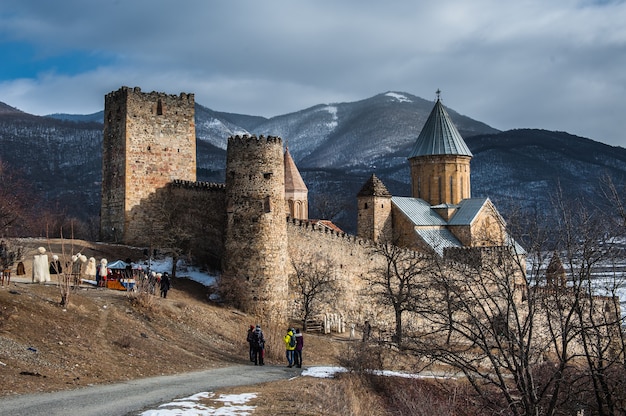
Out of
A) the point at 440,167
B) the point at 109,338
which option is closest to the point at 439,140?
the point at 440,167

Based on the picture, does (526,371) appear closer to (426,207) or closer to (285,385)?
(285,385)

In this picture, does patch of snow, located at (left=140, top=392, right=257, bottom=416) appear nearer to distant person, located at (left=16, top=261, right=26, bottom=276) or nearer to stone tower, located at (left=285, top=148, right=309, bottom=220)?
distant person, located at (left=16, top=261, right=26, bottom=276)

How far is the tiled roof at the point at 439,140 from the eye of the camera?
1860 inches

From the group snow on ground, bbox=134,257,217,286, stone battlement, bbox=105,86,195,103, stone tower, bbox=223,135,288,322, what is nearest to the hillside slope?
stone tower, bbox=223,135,288,322

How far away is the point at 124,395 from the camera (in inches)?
509

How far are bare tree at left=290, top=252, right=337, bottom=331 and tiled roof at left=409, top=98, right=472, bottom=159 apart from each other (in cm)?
2003

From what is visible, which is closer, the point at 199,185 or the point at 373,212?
the point at 199,185

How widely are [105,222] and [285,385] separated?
1877 centimetres

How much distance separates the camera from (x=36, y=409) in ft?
36.9

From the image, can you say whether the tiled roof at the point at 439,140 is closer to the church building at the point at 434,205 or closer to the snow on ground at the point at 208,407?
the church building at the point at 434,205

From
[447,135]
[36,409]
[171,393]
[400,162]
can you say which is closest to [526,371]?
[171,393]

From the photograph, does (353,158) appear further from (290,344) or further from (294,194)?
(290,344)

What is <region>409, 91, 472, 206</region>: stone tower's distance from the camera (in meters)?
47.0

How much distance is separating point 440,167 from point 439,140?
72.0 inches
